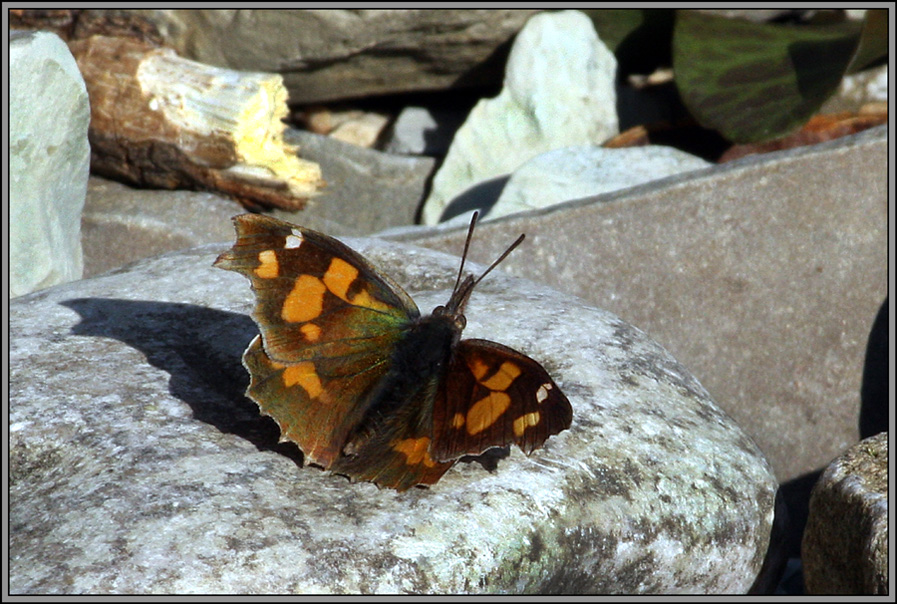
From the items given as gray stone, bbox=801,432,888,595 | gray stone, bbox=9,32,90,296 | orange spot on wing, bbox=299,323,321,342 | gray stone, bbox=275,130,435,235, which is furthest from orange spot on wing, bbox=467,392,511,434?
gray stone, bbox=275,130,435,235

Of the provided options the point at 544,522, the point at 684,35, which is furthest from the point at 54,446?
the point at 684,35

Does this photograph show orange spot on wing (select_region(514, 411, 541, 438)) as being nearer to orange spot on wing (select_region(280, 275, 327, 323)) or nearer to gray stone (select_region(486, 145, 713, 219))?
orange spot on wing (select_region(280, 275, 327, 323))

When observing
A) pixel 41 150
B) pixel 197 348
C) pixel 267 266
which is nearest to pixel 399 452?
pixel 267 266

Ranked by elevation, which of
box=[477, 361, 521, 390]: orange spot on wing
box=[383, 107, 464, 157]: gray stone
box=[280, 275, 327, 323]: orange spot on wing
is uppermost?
box=[383, 107, 464, 157]: gray stone

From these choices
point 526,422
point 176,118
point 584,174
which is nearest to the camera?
point 526,422

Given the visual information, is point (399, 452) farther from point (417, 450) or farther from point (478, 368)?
point (478, 368)

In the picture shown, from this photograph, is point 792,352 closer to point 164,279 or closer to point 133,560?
point 164,279

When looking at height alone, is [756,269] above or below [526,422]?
above
